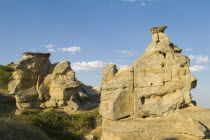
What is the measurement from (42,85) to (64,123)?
5.02 meters

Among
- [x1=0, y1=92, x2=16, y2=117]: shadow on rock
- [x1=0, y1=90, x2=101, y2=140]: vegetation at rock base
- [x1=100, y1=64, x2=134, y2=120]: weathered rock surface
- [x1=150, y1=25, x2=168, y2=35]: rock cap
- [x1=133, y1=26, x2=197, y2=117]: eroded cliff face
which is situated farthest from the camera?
[x1=0, y1=92, x2=16, y2=117]: shadow on rock

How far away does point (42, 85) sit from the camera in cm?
1958

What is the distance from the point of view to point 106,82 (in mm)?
11086

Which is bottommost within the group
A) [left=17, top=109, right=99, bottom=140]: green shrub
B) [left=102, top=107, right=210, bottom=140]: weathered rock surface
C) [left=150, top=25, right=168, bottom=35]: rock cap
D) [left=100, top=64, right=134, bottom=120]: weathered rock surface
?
[left=17, top=109, right=99, bottom=140]: green shrub

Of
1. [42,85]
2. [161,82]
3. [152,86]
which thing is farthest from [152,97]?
[42,85]

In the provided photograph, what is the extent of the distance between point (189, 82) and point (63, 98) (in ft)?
36.6

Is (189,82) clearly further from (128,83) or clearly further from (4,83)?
(4,83)

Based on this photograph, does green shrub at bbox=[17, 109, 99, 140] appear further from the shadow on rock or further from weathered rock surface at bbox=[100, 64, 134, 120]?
weathered rock surface at bbox=[100, 64, 134, 120]

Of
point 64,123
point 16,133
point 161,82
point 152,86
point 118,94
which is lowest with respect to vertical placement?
point 64,123

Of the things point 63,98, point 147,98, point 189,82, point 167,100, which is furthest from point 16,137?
point 63,98

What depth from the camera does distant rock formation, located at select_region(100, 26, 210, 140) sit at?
9023 millimetres

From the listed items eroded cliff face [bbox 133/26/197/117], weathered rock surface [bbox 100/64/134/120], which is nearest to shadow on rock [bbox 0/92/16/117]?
weathered rock surface [bbox 100/64/134/120]

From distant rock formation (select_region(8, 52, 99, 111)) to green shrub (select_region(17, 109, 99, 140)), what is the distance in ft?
8.88

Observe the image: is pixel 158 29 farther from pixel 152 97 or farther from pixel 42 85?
pixel 42 85
